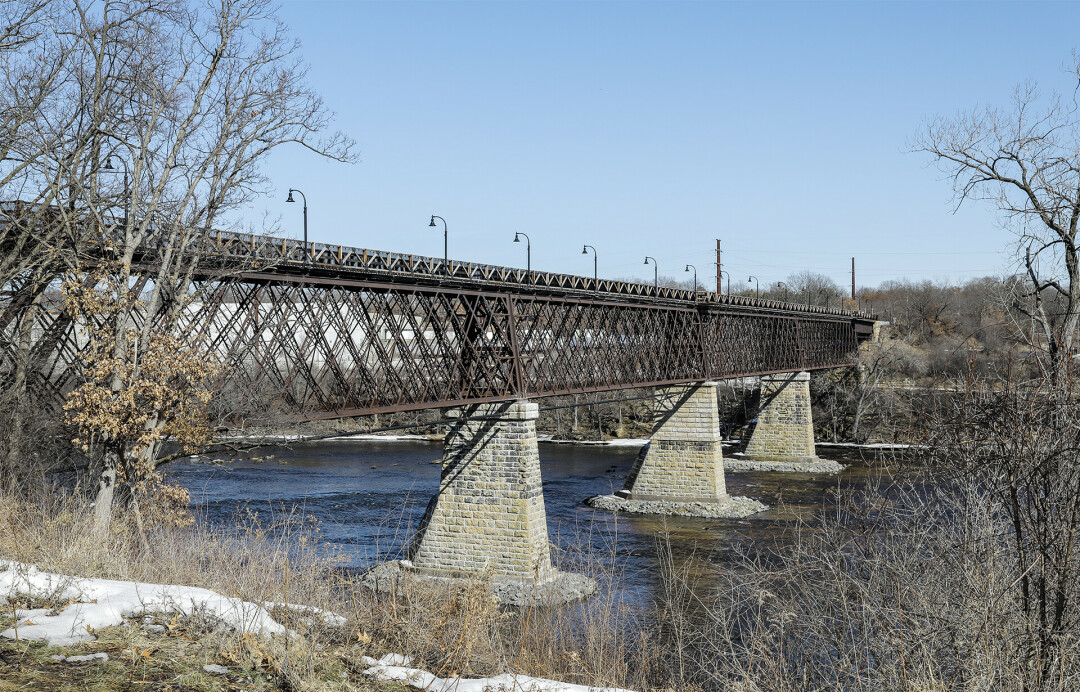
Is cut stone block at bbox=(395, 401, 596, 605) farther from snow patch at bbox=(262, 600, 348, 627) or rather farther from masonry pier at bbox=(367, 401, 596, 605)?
snow patch at bbox=(262, 600, 348, 627)

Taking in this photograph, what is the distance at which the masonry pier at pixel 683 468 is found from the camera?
43844 millimetres

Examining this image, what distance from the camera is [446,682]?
320 inches

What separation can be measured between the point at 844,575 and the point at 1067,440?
160 inches

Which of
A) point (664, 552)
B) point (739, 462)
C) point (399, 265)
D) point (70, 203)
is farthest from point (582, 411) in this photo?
point (70, 203)

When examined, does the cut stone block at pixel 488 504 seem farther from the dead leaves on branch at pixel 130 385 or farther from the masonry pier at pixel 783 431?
the masonry pier at pixel 783 431

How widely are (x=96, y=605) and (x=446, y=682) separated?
371 cm

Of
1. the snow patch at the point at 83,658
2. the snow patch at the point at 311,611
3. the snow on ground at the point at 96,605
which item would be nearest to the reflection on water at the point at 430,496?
the snow on ground at the point at 96,605

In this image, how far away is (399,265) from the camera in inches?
1064

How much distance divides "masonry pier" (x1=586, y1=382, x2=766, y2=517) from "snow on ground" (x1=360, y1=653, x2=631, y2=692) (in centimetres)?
3511

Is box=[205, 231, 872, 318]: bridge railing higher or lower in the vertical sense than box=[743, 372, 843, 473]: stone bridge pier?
higher

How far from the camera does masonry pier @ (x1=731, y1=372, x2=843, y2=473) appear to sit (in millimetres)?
61125

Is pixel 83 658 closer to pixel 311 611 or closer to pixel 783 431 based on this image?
pixel 311 611

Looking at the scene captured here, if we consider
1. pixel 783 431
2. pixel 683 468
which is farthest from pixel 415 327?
pixel 783 431

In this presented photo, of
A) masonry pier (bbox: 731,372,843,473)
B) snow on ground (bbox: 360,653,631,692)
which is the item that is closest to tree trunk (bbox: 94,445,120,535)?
snow on ground (bbox: 360,653,631,692)
